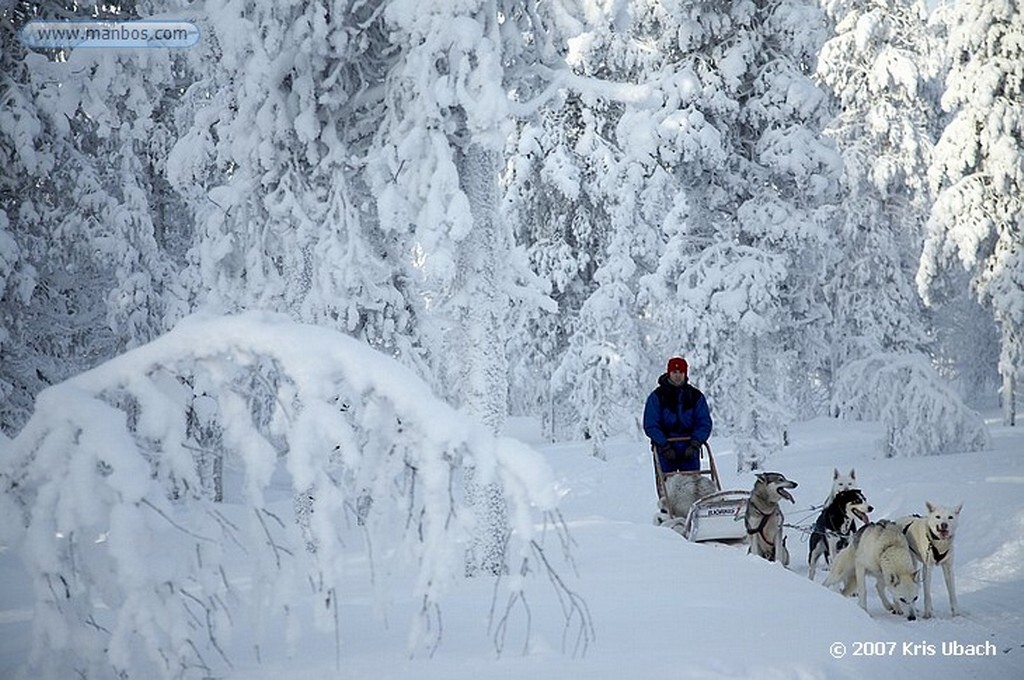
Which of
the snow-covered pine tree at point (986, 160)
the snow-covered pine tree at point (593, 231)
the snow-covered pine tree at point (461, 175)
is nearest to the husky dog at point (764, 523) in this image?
the snow-covered pine tree at point (461, 175)

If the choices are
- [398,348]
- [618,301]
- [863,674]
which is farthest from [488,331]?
[618,301]

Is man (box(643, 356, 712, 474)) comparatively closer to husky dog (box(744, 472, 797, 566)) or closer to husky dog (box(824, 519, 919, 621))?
husky dog (box(744, 472, 797, 566))

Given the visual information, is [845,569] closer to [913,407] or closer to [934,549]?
[934,549]

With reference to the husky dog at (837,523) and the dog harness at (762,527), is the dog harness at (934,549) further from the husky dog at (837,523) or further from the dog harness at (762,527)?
the dog harness at (762,527)

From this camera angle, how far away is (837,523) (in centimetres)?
886

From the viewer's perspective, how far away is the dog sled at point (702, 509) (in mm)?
8961

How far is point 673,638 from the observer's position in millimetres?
4676

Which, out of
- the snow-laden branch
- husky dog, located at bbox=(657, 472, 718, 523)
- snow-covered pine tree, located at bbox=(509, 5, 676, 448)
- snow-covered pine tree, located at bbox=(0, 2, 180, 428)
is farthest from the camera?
snow-covered pine tree, located at bbox=(509, 5, 676, 448)

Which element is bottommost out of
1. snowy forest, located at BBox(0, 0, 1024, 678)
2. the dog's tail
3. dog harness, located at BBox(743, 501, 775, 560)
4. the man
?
the dog's tail

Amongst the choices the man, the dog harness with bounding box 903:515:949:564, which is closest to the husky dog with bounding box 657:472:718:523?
the man

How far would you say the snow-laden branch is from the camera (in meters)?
2.74

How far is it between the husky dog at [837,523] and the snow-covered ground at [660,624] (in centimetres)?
61

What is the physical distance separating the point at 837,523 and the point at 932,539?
1.62m

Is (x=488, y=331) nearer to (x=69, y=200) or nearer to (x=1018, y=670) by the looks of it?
(x=1018, y=670)
